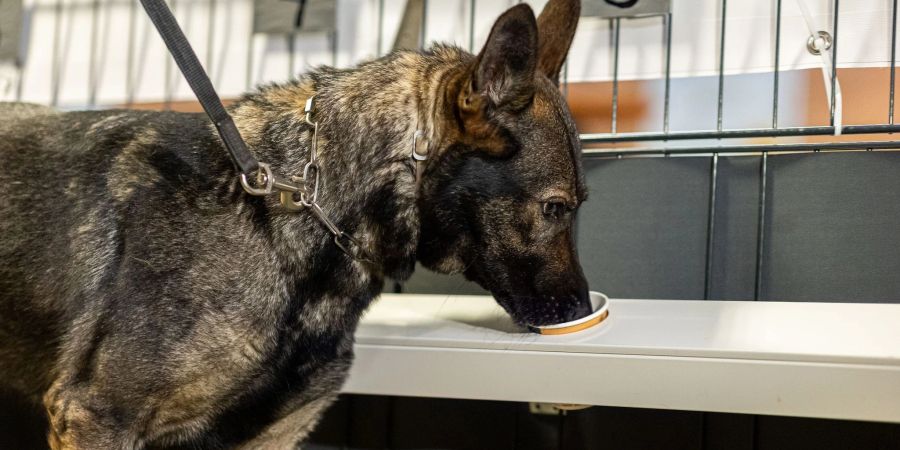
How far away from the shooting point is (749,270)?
101 inches

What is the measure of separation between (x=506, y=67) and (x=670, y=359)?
834mm

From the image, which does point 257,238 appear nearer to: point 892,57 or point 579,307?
point 579,307

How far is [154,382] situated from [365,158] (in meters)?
0.66

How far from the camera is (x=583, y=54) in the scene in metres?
3.08

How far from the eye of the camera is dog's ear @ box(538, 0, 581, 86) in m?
1.92

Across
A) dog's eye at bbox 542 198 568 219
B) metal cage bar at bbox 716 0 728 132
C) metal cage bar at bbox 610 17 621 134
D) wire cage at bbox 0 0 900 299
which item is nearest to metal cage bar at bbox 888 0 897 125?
wire cage at bbox 0 0 900 299

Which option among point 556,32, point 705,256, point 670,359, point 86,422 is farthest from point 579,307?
point 86,422

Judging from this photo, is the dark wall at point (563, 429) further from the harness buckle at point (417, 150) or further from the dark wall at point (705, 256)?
the harness buckle at point (417, 150)

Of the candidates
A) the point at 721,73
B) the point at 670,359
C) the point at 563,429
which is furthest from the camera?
the point at 721,73

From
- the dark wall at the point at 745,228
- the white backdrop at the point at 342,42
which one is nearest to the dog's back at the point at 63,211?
the dark wall at the point at 745,228

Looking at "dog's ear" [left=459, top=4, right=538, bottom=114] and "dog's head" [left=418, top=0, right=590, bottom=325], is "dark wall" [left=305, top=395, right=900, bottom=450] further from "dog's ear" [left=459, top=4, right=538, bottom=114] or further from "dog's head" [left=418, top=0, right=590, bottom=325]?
"dog's ear" [left=459, top=4, right=538, bottom=114]

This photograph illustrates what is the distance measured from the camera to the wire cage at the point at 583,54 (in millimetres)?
2635

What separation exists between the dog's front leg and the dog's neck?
506mm

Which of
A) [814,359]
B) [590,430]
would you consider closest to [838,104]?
[814,359]
